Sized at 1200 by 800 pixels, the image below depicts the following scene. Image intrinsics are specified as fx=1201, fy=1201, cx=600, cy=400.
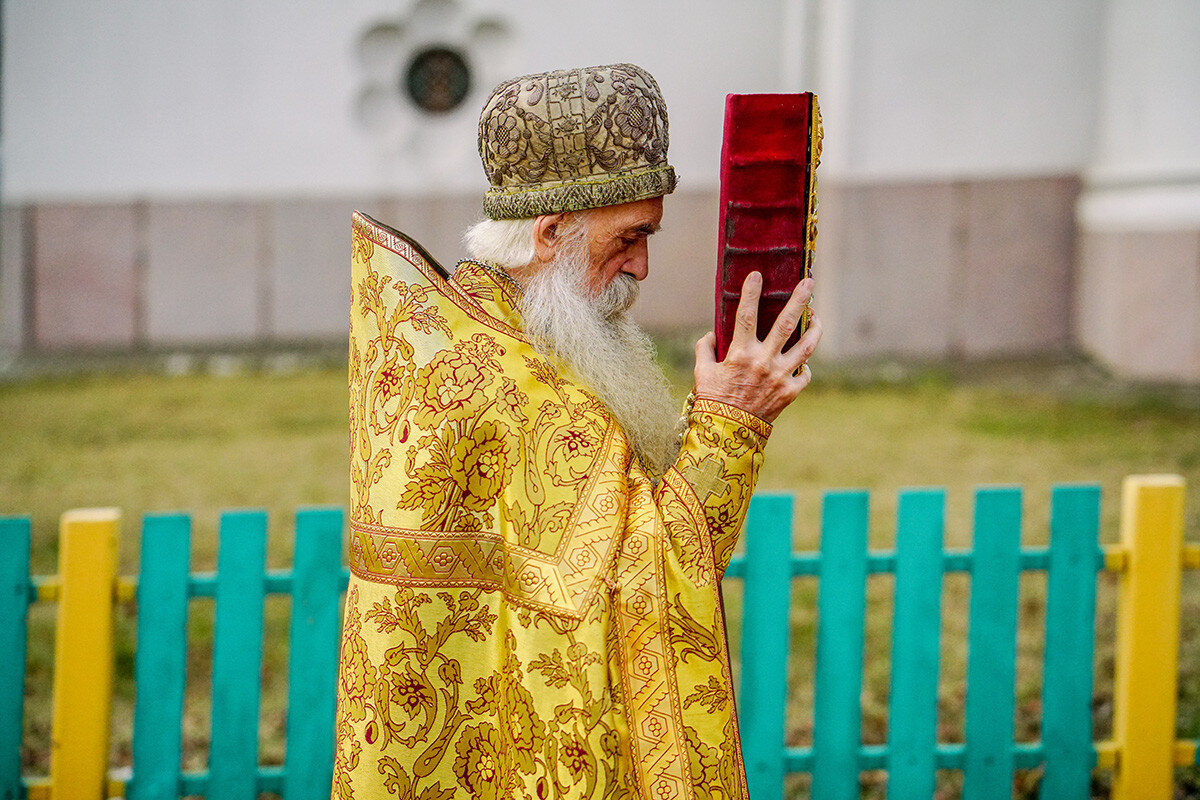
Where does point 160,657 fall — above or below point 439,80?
below

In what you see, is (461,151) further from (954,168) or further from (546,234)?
(546,234)

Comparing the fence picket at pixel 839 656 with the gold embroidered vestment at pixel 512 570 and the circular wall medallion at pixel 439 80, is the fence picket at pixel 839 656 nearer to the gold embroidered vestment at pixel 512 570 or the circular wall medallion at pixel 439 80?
the gold embroidered vestment at pixel 512 570

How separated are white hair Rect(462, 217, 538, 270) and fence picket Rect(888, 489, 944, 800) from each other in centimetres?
156

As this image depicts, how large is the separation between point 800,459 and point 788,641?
3.96m

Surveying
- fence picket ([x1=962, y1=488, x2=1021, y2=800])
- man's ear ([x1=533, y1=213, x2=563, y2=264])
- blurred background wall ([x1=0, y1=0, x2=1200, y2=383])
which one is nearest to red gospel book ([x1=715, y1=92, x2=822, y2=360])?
man's ear ([x1=533, y1=213, x2=563, y2=264])

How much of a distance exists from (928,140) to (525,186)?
27.2 ft

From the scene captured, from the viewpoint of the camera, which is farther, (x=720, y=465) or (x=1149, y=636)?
(x=1149, y=636)

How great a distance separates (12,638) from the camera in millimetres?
2854

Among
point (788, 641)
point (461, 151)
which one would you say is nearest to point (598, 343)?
point (788, 641)

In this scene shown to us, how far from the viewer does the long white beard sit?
180 centimetres

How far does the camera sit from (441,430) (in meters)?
1.73

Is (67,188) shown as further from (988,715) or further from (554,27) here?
(988,715)

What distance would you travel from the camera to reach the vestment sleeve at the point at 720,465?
1.72 metres

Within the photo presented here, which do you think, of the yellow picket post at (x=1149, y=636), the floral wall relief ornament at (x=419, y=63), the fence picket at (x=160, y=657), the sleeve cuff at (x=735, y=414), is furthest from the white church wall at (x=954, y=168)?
the sleeve cuff at (x=735, y=414)
